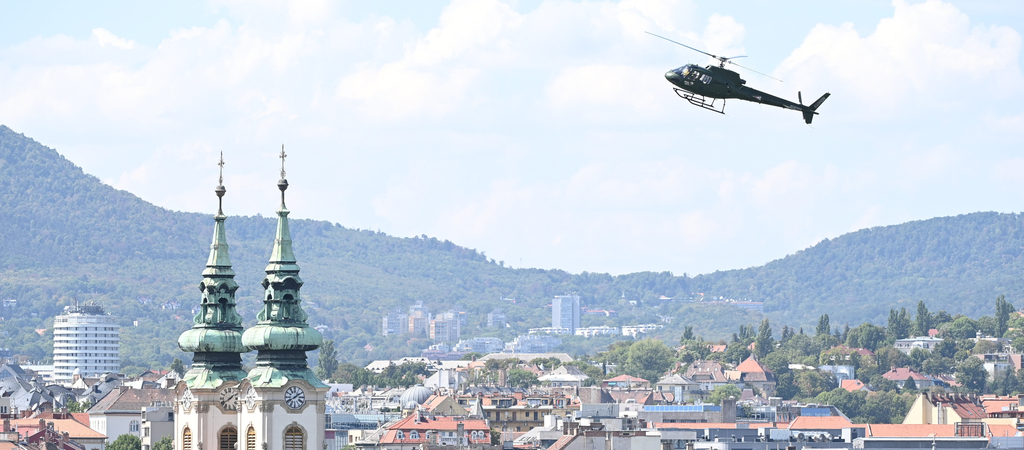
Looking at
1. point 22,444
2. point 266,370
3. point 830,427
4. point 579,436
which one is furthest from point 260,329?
point 830,427

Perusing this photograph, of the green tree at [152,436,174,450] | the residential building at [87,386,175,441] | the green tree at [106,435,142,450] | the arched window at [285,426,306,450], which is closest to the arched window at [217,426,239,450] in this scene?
the arched window at [285,426,306,450]

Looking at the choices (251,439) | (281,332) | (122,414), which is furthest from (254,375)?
(122,414)

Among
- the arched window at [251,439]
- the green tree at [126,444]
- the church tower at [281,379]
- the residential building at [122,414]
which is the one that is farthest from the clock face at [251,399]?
the residential building at [122,414]

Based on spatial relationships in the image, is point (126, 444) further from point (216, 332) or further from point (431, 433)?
A: point (216, 332)

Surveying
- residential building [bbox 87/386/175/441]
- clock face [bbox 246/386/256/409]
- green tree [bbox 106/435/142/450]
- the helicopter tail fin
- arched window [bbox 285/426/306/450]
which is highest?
the helicopter tail fin

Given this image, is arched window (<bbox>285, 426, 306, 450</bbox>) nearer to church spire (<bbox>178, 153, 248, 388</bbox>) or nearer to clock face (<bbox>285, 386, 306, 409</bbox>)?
clock face (<bbox>285, 386, 306, 409</bbox>)

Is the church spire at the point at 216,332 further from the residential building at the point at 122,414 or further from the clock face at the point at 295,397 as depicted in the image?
the residential building at the point at 122,414
